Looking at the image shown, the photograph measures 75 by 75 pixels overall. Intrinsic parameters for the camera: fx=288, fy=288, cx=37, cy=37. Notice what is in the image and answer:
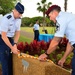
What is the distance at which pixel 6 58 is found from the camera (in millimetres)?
6180

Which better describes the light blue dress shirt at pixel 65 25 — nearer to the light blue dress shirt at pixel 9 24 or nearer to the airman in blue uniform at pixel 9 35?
the airman in blue uniform at pixel 9 35

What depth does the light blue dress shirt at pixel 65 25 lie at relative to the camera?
173 inches

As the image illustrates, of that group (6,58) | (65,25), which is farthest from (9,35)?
(65,25)

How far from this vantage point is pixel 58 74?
4961 millimetres

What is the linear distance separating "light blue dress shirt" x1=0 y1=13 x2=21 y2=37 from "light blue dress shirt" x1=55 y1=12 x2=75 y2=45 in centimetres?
159

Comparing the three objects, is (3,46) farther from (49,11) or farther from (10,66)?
(49,11)

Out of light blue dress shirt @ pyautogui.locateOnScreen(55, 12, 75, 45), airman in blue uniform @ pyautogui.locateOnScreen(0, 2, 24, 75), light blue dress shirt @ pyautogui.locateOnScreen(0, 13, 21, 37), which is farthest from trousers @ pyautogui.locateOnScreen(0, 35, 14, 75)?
light blue dress shirt @ pyautogui.locateOnScreen(55, 12, 75, 45)

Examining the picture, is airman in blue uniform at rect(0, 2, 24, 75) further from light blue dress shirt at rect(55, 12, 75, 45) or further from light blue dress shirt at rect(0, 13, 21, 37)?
light blue dress shirt at rect(55, 12, 75, 45)

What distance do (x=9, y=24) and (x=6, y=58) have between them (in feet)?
2.60

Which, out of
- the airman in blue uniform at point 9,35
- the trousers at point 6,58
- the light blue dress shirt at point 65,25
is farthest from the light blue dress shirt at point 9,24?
the light blue dress shirt at point 65,25

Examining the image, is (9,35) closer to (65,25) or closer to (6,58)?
(6,58)

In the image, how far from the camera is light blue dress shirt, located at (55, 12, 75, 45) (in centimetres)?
440

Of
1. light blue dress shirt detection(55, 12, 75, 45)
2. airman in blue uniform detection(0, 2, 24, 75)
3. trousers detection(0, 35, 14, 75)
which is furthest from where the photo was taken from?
trousers detection(0, 35, 14, 75)

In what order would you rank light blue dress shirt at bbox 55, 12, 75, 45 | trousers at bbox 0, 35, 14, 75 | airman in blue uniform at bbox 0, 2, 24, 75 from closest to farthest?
light blue dress shirt at bbox 55, 12, 75, 45 → airman in blue uniform at bbox 0, 2, 24, 75 → trousers at bbox 0, 35, 14, 75
